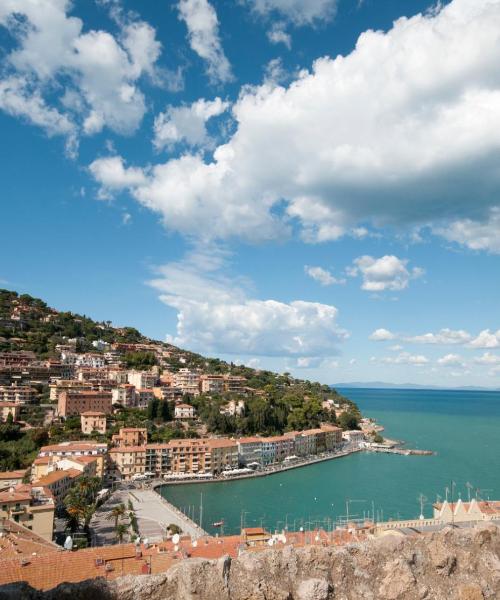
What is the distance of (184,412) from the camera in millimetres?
58875

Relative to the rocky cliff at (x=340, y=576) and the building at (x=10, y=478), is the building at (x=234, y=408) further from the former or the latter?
the rocky cliff at (x=340, y=576)

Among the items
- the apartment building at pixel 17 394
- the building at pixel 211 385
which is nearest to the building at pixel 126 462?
the apartment building at pixel 17 394

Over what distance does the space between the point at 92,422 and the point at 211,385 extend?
24.0 metres

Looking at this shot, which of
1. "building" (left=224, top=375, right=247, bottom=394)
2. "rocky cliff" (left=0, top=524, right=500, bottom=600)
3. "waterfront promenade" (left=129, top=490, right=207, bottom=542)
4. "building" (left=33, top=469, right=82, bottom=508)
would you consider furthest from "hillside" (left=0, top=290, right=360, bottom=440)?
"rocky cliff" (left=0, top=524, right=500, bottom=600)

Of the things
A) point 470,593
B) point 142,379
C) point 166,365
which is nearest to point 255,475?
point 142,379

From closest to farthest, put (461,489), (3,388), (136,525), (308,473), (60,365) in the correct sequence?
1. (136,525)
2. (461,489)
3. (308,473)
4. (3,388)
5. (60,365)

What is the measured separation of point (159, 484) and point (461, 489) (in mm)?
25464

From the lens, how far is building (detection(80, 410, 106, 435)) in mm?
50156

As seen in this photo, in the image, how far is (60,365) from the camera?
6619 centimetres

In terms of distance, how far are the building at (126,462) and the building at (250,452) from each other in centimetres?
1074

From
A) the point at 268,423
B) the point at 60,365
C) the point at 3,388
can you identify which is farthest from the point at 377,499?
the point at 60,365

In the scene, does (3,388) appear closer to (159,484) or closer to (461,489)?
(159,484)

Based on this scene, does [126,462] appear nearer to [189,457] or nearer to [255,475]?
[189,457]

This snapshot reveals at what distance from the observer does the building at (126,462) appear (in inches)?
1674
